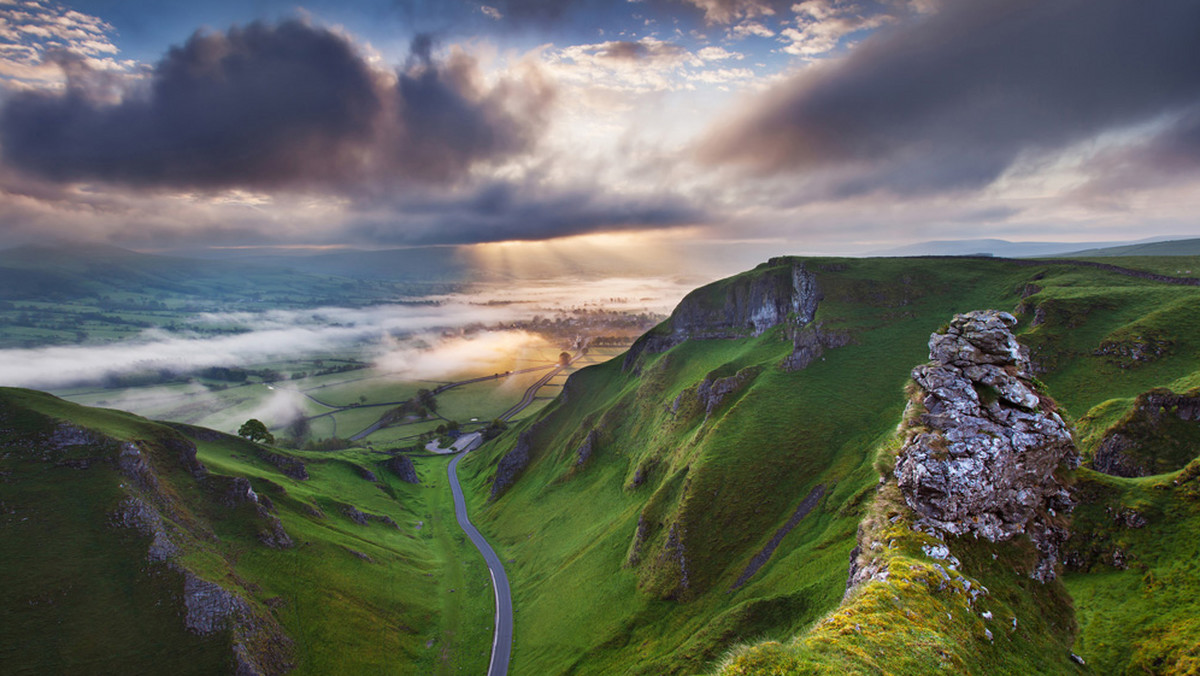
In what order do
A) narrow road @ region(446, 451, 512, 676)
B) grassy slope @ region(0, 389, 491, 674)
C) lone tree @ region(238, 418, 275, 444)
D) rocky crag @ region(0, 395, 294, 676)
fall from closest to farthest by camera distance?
grassy slope @ region(0, 389, 491, 674) < rocky crag @ region(0, 395, 294, 676) < narrow road @ region(446, 451, 512, 676) < lone tree @ region(238, 418, 275, 444)

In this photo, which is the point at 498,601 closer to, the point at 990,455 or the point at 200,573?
the point at 200,573

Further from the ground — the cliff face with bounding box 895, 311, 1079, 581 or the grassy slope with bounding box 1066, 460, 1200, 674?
the cliff face with bounding box 895, 311, 1079, 581

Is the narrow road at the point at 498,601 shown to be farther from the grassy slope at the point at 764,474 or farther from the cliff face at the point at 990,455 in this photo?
the cliff face at the point at 990,455

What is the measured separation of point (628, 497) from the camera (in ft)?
363

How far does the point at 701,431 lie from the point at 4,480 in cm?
12385

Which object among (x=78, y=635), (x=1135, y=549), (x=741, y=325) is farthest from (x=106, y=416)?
(x=741, y=325)

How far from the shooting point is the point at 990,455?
2678 centimetres

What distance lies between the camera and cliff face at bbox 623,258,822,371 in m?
140

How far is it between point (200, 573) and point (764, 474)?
9371 cm

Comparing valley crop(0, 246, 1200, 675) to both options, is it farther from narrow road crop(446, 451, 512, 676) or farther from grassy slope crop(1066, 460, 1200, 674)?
narrow road crop(446, 451, 512, 676)

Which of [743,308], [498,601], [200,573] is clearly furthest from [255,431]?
[743,308]

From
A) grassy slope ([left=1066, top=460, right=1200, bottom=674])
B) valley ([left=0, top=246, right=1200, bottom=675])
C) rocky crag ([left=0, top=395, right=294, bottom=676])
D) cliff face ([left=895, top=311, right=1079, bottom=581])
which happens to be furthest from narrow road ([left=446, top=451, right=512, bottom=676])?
grassy slope ([left=1066, top=460, right=1200, bottom=674])

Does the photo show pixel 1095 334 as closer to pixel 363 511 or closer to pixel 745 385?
pixel 745 385

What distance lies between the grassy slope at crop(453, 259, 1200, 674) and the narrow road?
2.77 metres
